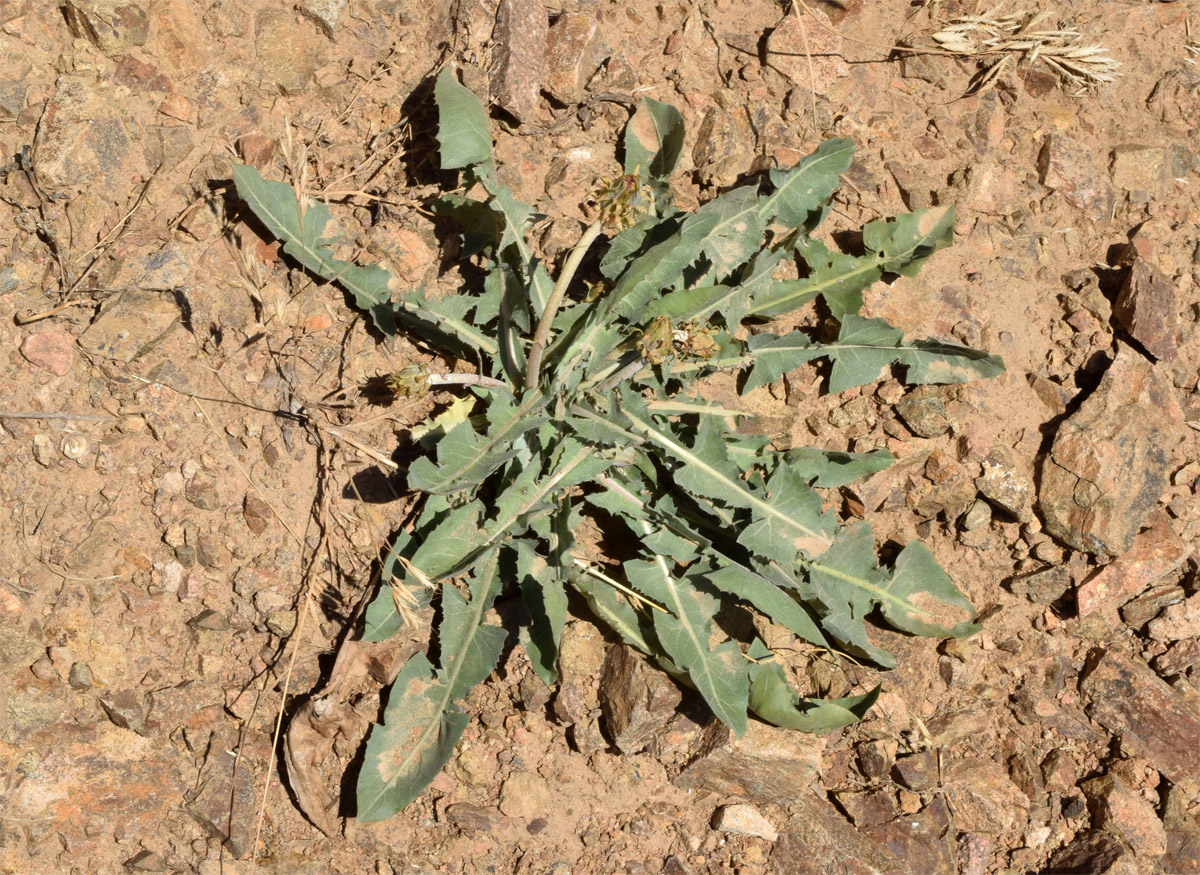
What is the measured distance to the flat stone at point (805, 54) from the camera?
4480 mm

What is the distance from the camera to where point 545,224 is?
409 centimetres

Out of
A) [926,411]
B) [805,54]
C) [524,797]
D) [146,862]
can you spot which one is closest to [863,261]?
[926,411]

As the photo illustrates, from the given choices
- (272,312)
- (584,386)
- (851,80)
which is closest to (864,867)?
(584,386)

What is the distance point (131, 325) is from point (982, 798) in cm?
385

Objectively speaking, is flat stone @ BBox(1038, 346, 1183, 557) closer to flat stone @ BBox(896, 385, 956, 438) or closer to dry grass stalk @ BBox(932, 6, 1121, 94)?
flat stone @ BBox(896, 385, 956, 438)

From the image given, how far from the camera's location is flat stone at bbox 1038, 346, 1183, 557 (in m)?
3.89

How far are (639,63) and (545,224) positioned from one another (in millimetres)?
968

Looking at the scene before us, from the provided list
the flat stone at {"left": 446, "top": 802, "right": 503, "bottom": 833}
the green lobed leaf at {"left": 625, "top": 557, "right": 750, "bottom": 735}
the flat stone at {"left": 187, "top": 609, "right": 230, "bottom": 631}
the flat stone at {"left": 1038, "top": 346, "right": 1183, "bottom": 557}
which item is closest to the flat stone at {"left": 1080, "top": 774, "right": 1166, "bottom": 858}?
the flat stone at {"left": 1038, "top": 346, "right": 1183, "bottom": 557}

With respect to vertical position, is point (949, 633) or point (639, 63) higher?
point (639, 63)

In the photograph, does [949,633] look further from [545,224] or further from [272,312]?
[272,312]

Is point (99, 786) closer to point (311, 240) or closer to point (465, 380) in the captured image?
point (465, 380)

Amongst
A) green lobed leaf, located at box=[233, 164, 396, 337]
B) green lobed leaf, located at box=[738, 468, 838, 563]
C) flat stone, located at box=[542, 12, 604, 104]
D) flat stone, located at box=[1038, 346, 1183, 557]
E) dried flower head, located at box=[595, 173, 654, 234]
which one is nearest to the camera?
dried flower head, located at box=[595, 173, 654, 234]

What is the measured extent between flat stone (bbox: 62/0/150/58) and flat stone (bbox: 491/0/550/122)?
1.48 meters

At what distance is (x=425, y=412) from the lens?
387 centimetres
